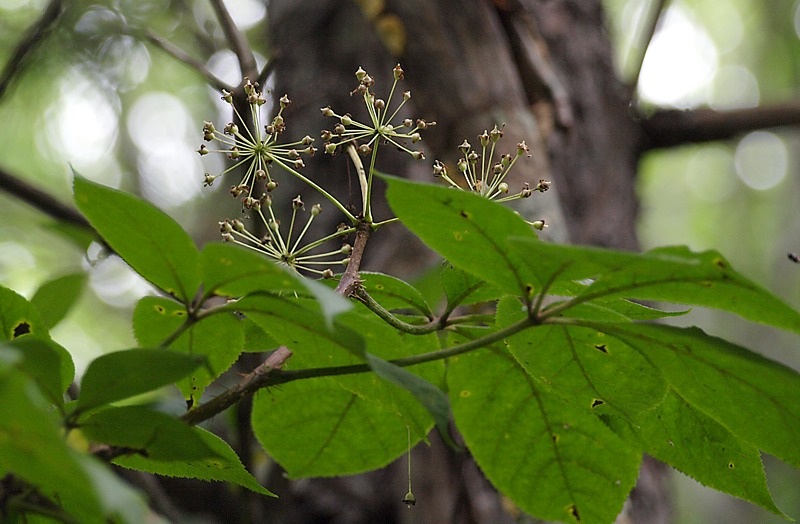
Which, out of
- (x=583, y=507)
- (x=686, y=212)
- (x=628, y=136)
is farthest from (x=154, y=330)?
(x=686, y=212)

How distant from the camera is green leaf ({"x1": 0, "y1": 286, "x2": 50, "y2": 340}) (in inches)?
23.0

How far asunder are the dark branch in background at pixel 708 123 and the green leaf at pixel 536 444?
166 centimetres

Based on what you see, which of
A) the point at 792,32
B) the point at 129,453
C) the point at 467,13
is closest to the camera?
the point at 129,453

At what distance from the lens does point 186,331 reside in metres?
0.61

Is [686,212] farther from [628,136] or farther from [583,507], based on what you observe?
[583,507]

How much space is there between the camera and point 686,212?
9.38 metres

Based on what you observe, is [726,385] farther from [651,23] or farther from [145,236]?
[651,23]

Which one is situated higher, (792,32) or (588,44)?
(792,32)

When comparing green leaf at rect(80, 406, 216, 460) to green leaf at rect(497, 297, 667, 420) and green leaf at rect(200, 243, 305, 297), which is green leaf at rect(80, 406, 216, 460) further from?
green leaf at rect(497, 297, 667, 420)

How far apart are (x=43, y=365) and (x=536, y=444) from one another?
1.47 feet

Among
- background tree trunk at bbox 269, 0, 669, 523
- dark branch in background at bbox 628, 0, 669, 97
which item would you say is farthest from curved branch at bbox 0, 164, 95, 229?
dark branch in background at bbox 628, 0, 669, 97

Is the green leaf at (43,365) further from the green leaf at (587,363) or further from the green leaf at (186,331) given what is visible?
the green leaf at (587,363)

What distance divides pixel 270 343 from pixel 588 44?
1.81 meters

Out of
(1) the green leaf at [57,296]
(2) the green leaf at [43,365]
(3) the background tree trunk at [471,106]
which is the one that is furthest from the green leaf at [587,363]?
(3) the background tree trunk at [471,106]
